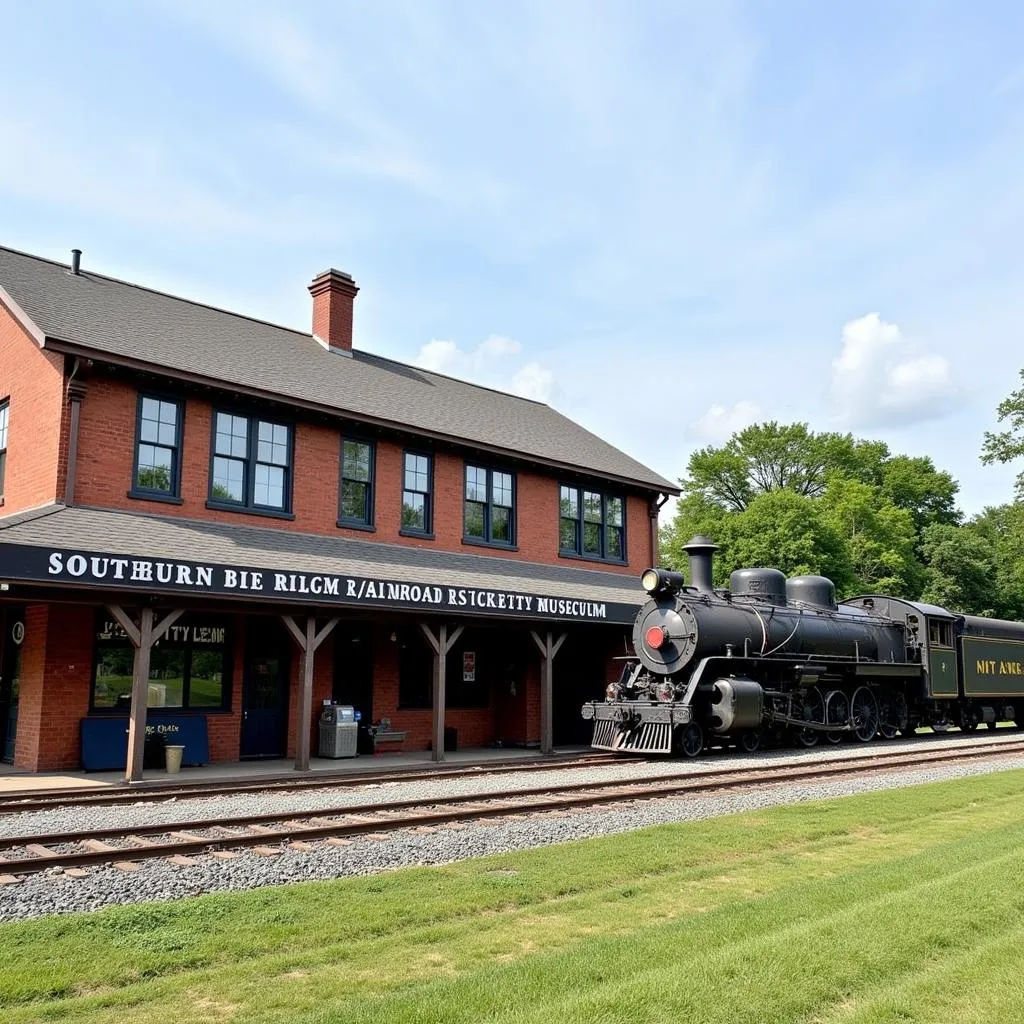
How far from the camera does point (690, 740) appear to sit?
17.7 meters

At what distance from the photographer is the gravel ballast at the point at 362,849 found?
703 centimetres

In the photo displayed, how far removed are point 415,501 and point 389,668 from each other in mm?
3292

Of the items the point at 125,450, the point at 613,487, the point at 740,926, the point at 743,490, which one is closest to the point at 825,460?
the point at 743,490

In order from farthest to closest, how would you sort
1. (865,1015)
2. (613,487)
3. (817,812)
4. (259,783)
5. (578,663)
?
(613,487) < (578,663) < (259,783) < (817,812) < (865,1015)

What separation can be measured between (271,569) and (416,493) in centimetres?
589

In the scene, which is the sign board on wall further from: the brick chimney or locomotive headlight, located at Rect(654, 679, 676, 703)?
the brick chimney

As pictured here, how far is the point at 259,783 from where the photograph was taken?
13023 mm

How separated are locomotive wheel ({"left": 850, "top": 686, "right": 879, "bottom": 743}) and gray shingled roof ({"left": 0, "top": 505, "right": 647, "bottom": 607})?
17.2 feet

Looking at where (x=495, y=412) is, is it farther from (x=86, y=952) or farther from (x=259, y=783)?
(x=86, y=952)

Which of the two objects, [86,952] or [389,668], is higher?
[389,668]

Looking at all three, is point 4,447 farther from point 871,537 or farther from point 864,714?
point 871,537

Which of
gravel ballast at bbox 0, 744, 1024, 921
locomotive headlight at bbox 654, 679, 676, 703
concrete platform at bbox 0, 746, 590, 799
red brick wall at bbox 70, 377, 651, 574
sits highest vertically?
red brick wall at bbox 70, 377, 651, 574

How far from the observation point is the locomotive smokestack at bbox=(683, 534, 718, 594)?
760 inches

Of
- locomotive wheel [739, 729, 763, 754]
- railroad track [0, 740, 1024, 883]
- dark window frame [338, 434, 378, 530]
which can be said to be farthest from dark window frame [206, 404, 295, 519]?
locomotive wheel [739, 729, 763, 754]
